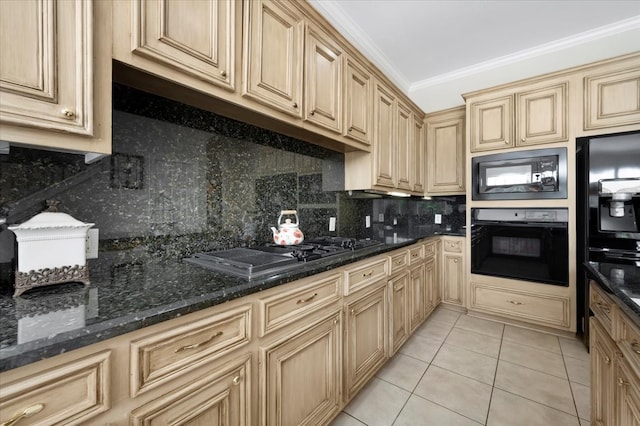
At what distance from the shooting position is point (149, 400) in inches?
28.6

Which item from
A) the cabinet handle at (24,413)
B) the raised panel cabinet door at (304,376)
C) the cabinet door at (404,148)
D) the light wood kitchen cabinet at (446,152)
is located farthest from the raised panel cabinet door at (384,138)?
the cabinet handle at (24,413)

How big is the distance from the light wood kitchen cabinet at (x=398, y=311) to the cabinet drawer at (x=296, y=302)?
2.45ft

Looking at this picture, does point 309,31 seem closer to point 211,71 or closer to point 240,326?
point 211,71

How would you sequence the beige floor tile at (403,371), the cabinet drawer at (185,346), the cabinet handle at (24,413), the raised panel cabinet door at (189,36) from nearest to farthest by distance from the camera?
1. the cabinet handle at (24,413)
2. the cabinet drawer at (185,346)
3. the raised panel cabinet door at (189,36)
4. the beige floor tile at (403,371)

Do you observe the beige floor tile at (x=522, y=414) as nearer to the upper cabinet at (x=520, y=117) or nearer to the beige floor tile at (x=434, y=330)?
the beige floor tile at (x=434, y=330)

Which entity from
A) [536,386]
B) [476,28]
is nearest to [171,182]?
[536,386]

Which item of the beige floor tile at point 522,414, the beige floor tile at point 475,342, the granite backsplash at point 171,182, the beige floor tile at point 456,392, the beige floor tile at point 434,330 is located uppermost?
the granite backsplash at point 171,182

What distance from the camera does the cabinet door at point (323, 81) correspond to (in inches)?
64.0

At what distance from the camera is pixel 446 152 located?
333cm

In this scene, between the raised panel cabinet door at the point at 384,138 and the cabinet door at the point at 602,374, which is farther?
the raised panel cabinet door at the point at 384,138

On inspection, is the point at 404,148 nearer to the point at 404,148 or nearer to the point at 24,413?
the point at 404,148

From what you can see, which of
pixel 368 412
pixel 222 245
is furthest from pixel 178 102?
pixel 368 412

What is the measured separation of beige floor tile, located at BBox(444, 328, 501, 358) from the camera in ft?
7.45

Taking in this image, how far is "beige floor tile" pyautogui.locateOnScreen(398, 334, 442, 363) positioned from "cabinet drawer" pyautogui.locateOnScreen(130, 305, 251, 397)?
5.71 ft
